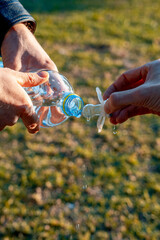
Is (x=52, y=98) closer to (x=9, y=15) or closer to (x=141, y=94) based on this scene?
(x=9, y=15)

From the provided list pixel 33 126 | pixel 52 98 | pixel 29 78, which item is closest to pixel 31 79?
pixel 29 78

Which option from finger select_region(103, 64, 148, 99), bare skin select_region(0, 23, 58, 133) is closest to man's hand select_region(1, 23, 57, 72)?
bare skin select_region(0, 23, 58, 133)

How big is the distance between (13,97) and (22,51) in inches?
29.3

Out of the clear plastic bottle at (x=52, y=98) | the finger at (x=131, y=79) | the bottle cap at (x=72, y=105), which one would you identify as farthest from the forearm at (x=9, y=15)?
the finger at (x=131, y=79)

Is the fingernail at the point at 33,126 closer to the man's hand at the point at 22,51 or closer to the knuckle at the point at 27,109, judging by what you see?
the knuckle at the point at 27,109

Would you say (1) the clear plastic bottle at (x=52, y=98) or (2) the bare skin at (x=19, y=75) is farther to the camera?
(1) the clear plastic bottle at (x=52, y=98)

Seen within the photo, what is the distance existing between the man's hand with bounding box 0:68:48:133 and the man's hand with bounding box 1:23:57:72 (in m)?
0.51

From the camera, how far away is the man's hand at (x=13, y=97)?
1934 mm

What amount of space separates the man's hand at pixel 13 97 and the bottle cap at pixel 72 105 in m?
0.28

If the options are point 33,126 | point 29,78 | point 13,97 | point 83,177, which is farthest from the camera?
point 83,177

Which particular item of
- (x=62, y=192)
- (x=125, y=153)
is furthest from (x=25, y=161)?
(x=125, y=153)

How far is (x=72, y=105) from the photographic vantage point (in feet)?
7.54

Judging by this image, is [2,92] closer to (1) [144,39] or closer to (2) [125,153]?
(2) [125,153]

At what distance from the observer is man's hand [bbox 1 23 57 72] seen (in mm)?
2547
